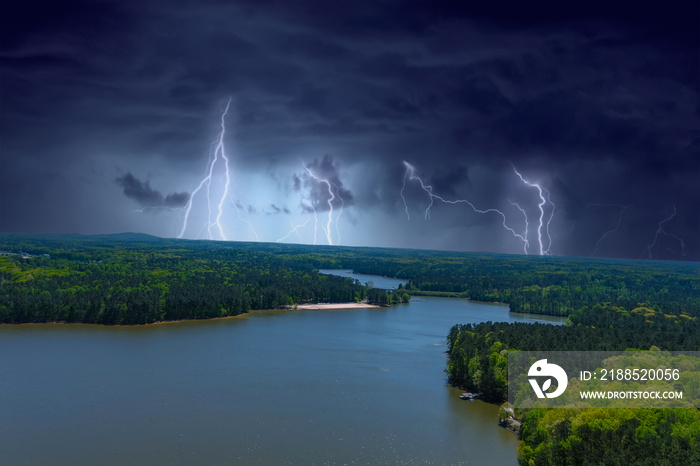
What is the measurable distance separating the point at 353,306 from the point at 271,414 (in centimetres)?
5212

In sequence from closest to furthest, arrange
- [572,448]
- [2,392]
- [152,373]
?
[572,448]
[2,392]
[152,373]

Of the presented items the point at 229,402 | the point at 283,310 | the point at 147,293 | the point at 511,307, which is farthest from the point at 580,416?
the point at 511,307

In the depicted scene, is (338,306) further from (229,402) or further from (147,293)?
(229,402)

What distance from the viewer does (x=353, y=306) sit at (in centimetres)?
8144

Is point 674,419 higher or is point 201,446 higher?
point 674,419

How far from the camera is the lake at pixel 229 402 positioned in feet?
81.0

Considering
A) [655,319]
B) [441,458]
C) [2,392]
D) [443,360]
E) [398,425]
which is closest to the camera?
[441,458]

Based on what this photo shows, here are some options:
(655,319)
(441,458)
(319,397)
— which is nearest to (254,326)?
(319,397)

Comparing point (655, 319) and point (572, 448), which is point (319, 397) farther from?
point (655, 319)

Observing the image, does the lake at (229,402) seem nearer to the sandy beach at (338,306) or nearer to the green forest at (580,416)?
the green forest at (580,416)

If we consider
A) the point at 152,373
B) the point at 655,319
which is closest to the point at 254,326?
the point at 152,373

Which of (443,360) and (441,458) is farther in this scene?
(443,360)

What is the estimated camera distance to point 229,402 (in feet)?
103

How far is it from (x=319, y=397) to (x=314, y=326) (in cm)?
2918
